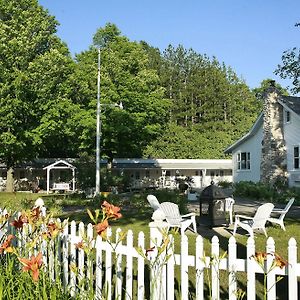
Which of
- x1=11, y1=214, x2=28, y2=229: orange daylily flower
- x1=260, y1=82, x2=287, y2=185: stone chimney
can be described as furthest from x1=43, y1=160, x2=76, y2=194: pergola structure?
x1=11, y1=214, x2=28, y2=229: orange daylily flower

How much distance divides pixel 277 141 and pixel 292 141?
49.7 inches

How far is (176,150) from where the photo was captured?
186 ft

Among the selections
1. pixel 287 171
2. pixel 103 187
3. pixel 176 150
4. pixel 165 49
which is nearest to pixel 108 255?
pixel 103 187

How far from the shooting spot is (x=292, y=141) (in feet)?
94.5

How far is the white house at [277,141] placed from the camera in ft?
93.3

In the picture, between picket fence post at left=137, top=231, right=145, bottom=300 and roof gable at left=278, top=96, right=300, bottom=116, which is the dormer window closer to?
roof gable at left=278, top=96, right=300, bottom=116

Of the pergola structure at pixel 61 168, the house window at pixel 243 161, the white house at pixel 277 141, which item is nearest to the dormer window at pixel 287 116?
the white house at pixel 277 141

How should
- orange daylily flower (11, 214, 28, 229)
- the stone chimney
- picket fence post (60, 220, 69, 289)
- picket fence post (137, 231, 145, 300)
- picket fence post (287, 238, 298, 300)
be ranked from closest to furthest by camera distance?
picket fence post (287, 238, 298, 300)
orange daylily flower (11, 214, 28, 229)
picket fence post (137, 231, 145, 300)
picket fence post (60, 220, 69, 289)
the stone chimney

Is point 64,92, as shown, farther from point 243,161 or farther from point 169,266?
point 169,266

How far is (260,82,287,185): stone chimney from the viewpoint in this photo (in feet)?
96.6

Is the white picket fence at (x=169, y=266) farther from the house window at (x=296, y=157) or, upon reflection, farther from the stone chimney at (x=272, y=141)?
the stone chimney at (x=272, y=141)

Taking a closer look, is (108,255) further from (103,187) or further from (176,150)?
(176,150)

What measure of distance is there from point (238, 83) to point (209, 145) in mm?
15702

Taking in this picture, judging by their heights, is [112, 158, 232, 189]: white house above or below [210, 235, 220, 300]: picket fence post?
above
